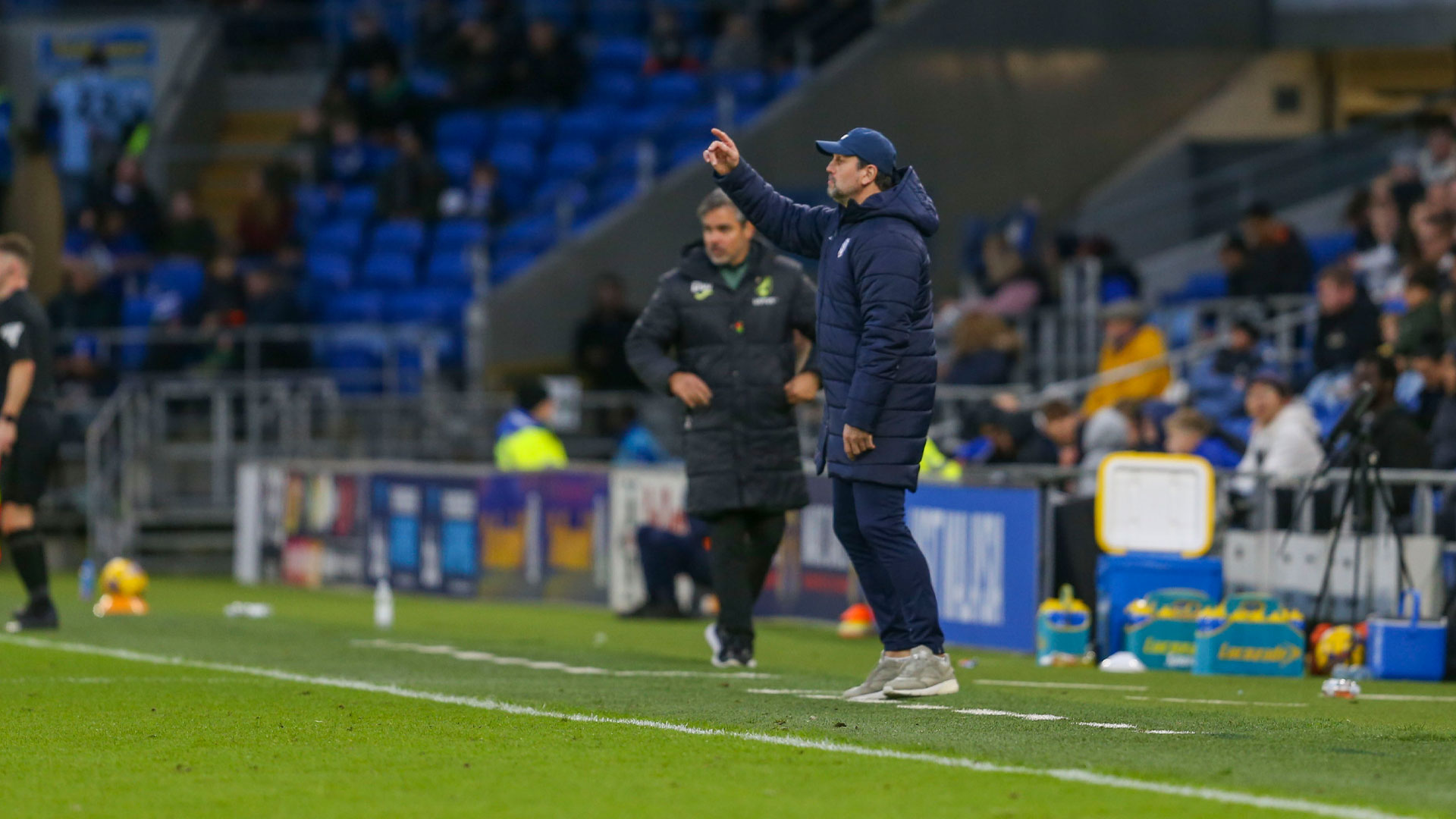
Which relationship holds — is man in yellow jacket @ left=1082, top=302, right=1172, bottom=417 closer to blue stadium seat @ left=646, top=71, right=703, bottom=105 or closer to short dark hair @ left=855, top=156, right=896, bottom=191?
blue stadium seat @ left=646, top=71, right=703, bottom=105

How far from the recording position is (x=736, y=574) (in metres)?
10.5

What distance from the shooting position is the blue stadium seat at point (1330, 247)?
20.4 m

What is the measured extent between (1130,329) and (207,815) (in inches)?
542

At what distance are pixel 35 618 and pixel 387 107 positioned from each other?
1371 cm

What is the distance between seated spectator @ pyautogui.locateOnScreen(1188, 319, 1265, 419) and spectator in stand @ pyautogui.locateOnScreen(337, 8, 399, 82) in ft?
37.2

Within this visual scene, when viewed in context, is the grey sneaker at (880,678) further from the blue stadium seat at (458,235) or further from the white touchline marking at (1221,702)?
the blue stadium seat at (458,235)

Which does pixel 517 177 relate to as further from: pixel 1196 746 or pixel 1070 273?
pixel 1196 746

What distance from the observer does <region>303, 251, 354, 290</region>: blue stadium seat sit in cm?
2380

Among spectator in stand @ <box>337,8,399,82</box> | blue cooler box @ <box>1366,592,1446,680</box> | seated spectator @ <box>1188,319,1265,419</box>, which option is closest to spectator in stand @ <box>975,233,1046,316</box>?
seated spectator @ <box>1188,319,1265,419</box>

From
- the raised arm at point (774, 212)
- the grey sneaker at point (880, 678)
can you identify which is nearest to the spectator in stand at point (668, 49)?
the raised arm at point (774, 212)

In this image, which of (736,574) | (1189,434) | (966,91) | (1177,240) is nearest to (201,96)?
(966,91)

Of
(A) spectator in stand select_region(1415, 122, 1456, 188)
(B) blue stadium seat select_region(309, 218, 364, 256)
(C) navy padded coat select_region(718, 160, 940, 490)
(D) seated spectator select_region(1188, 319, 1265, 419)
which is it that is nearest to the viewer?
(C) navy padded coat select_region(718, 160, 940, 490)

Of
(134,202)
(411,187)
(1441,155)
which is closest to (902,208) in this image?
(1441,155)

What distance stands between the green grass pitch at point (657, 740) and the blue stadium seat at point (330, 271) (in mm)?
12543
